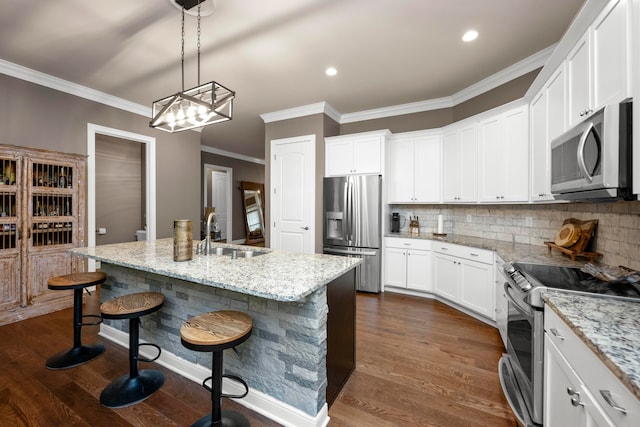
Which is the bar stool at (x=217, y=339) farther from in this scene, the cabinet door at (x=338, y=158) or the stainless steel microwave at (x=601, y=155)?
the cabinet door at (x=338, y=158)

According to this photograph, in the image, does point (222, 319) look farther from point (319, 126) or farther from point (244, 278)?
point (319, 126)

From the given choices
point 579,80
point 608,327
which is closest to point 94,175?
point 608,327

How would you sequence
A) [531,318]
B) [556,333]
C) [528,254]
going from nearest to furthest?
[556,333], [531,318], [528,254]

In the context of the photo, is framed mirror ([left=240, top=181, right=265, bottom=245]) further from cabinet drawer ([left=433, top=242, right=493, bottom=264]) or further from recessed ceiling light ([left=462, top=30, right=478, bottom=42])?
recessed ceiling light ([left=462, top=30, right=478, bottom=42])

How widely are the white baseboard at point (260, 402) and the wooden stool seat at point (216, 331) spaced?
20.9 inches

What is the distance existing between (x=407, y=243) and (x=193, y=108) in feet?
10.1

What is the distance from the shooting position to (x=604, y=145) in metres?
1.24

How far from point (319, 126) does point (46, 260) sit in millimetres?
3862

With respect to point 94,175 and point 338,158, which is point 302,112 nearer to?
point 338,158

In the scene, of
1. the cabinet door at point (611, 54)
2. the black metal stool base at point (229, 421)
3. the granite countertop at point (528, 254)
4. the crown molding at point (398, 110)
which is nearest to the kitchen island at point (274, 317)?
the black metal stool base at point (229, 421)

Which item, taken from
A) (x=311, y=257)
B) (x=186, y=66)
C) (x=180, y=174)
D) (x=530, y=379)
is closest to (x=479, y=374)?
(x=530, y=379)

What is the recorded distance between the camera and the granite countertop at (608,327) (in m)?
0.73

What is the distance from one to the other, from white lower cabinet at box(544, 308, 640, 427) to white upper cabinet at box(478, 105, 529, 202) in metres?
1.88

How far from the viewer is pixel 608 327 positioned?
97cm
